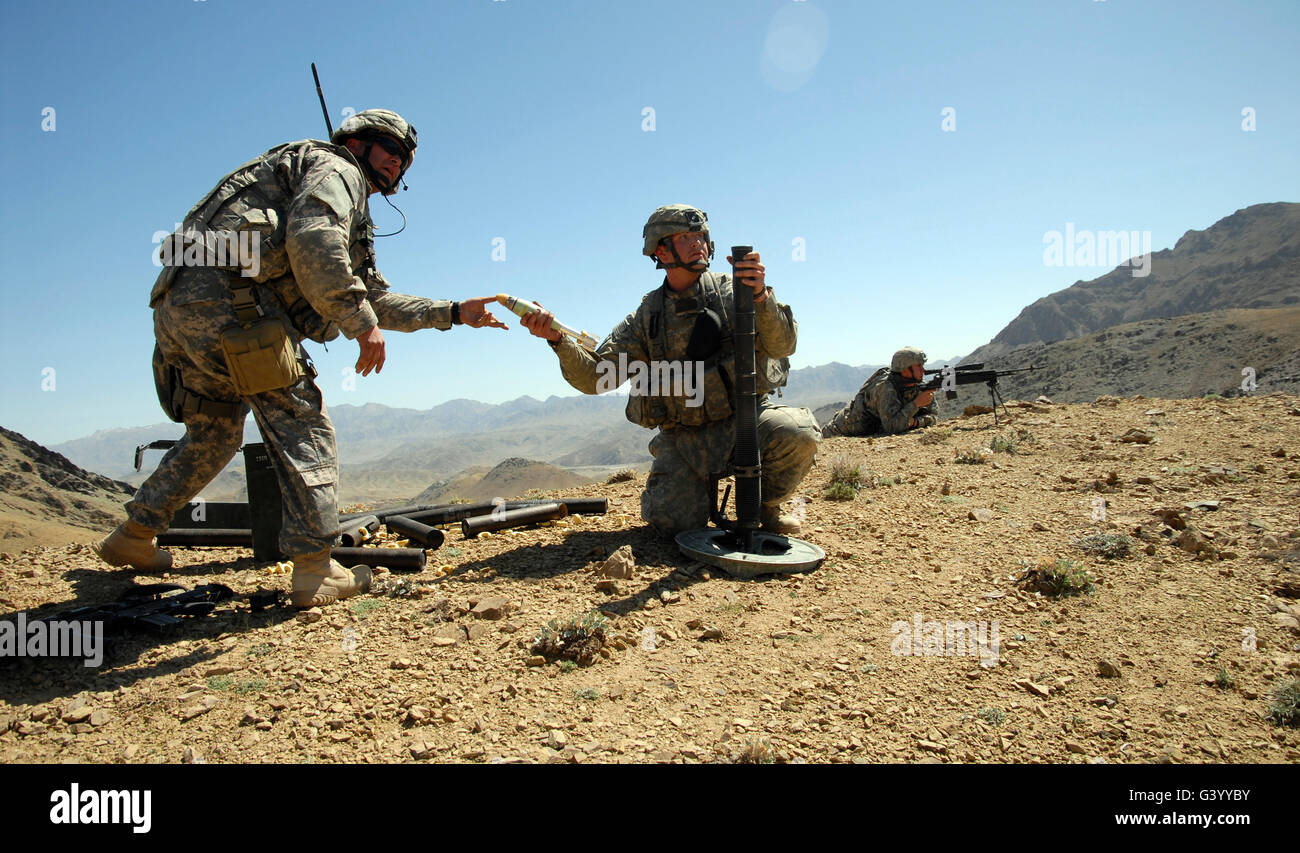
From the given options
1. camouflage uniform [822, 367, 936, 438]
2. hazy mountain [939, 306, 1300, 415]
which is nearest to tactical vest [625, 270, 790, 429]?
camouflage uniform [822, 367, 936, 438]

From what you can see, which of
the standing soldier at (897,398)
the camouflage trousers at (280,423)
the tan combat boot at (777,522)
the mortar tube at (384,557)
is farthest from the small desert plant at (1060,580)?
the standing soldier at (897,398)

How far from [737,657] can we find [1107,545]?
8.71 feet

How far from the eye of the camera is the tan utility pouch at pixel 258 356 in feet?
11.4

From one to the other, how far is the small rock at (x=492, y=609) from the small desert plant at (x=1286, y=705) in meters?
3.33

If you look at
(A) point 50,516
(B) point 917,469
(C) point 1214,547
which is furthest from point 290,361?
(A) point 50,516

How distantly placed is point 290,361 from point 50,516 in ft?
53.4

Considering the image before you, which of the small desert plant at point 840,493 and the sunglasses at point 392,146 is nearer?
the sunglasses at point 392,146

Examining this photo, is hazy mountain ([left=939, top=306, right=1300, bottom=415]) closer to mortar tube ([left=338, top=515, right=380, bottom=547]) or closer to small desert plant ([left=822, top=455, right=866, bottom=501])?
small desert plant ([left=822, top=455, right=866, bottom=501])

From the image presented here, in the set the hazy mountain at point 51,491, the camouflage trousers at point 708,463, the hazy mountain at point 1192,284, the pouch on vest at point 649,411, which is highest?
the hazy mountain at point 1192,284

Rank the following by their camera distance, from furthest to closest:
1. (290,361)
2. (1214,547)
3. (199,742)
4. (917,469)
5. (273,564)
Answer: (917,469) < (273,564) < (1214,547) < (290,361) < (199,742)

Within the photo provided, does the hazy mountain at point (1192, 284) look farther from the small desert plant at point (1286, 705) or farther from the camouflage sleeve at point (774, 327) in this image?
the small desert plant at point (1286, 705)

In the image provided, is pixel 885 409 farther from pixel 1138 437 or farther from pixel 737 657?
pixel 737 657

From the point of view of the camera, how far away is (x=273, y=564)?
493cm
